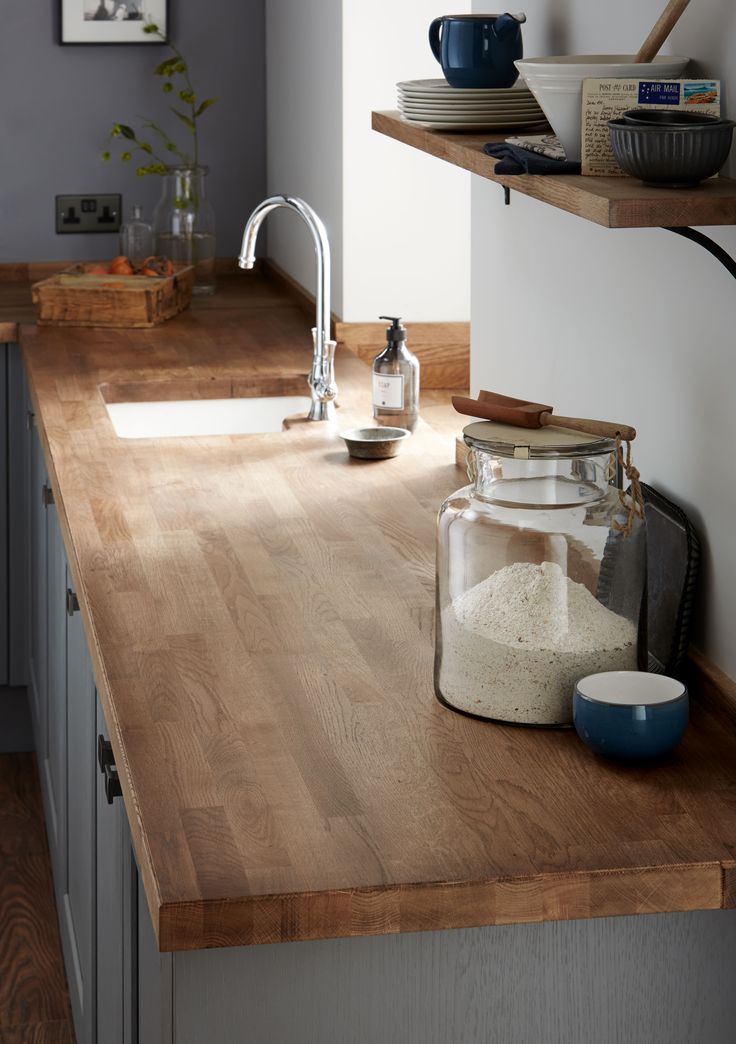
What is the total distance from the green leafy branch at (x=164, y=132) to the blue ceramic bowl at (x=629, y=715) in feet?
8.96

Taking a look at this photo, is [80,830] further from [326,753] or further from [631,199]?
[631,199]

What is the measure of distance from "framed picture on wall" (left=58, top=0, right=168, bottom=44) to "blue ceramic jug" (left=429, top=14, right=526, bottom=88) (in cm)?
224

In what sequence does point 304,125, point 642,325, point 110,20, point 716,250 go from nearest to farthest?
point 716,250, point 642,325, point 304,125, point 110,20

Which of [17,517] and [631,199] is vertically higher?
[631,199]

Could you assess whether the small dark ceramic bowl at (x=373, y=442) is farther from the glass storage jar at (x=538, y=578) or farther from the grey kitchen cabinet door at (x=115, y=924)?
the glass storage jar at (x=538, y=578)

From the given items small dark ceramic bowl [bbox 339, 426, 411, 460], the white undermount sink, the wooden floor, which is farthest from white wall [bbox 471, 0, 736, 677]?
the wooden floor

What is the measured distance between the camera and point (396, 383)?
2441mm

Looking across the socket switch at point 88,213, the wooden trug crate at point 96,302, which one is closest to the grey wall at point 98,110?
the socket switch at point 88,213

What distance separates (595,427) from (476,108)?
53cm

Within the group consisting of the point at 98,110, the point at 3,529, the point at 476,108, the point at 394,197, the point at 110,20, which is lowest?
the point at 3,529

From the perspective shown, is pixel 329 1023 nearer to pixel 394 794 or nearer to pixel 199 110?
pixel 394 794

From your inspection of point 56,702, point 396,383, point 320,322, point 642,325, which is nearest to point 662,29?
point 642,325

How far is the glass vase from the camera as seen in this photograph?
362cm

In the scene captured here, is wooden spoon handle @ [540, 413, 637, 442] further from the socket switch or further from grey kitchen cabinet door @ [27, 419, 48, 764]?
the socket switch
